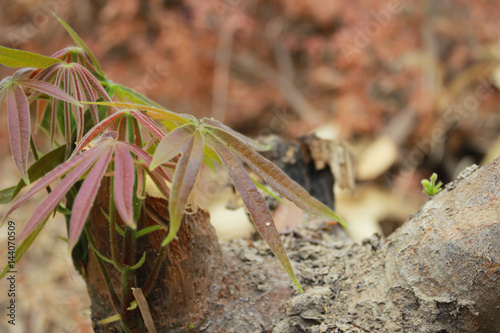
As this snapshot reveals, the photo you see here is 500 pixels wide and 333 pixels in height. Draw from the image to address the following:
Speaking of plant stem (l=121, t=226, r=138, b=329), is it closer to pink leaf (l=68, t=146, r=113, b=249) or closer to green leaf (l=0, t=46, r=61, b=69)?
pink leaf (l=68, t=146, r=113, b=249)

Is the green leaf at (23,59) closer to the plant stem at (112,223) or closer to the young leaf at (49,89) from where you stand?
the young leaf at (49,89)

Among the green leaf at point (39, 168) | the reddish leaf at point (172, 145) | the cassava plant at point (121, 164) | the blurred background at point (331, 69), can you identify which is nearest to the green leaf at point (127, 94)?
the cassava plant at point (121, 164)

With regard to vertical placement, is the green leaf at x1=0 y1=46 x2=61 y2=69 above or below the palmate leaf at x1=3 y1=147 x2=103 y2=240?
above

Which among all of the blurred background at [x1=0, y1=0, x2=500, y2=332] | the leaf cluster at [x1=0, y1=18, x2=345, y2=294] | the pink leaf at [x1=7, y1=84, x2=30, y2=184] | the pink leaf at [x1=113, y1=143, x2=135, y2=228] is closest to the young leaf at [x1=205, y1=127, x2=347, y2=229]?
the leaf cluster at [x1=0, y1=18, x2=345, y2=294]

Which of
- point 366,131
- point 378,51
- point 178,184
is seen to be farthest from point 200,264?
point 378,51

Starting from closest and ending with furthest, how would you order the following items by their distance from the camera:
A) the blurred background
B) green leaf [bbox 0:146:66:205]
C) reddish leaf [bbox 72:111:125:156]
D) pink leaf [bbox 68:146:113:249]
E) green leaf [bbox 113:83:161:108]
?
pink leaf [bbox 68:146:113:249] → reddish leaf [bbox 72:111:125:156] → green leaf [bbox 0:146:66:205] → green leaf [bbox 113:83:161:108] → the blurred background

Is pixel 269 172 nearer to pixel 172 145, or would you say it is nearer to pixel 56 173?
pixel 172 145

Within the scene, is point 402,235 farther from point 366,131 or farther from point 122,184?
point 366,131

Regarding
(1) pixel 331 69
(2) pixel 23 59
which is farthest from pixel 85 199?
(1) pixel 331 69
